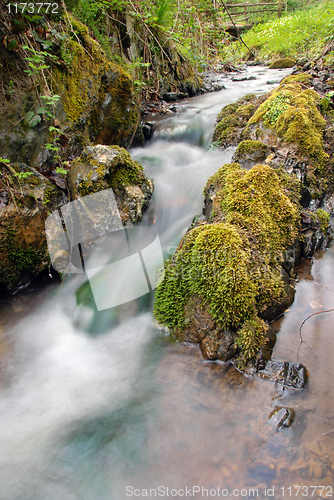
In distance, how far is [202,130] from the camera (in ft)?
23.4

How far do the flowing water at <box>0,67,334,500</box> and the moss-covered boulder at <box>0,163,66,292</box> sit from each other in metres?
0.35

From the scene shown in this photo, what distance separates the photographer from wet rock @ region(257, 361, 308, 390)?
257 cm

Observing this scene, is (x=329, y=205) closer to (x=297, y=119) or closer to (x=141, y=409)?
(x=297, y=119)

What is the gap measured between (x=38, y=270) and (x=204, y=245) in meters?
2.50

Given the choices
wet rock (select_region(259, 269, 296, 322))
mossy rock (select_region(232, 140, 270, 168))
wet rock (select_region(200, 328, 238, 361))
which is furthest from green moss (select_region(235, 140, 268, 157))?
wet rock (select_region(200, 328, 238, 361))

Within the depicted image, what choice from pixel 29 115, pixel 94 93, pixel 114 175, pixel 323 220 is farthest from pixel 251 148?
pixel 29 115

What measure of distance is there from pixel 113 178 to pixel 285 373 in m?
3.56

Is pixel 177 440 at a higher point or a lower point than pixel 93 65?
lower

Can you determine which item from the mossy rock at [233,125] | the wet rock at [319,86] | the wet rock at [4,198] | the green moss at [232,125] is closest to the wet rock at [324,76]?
the wet rock at [319,86]

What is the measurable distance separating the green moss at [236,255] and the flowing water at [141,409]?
0.43 m

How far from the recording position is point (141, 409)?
2.61 m

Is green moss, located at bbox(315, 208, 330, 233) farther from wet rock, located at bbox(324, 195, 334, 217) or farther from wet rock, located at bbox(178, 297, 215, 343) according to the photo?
wet rock, located at bbox(178, 297, 215, 343)

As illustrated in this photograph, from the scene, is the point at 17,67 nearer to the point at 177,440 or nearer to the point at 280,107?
the point at 280,107

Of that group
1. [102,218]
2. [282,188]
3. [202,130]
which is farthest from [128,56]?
[282,188]
